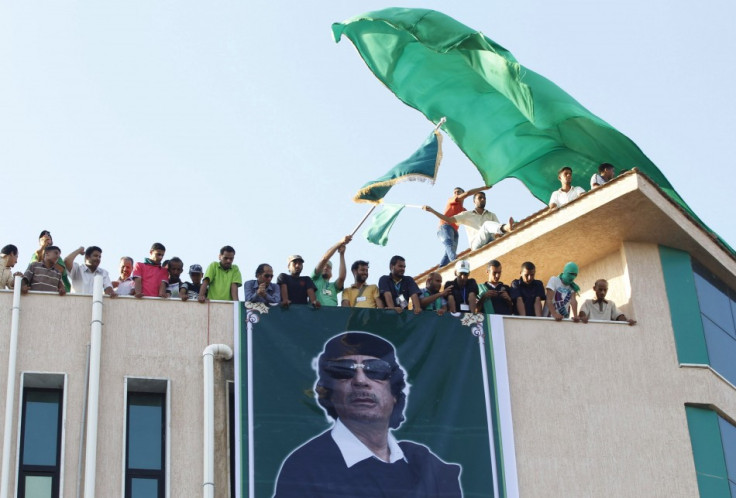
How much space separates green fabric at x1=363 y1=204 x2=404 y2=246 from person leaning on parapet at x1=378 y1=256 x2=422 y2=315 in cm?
345

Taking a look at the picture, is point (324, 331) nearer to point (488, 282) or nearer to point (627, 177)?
point (488, 282)

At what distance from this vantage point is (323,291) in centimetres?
2381

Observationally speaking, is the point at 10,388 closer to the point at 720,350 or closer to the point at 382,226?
the point at 382,226

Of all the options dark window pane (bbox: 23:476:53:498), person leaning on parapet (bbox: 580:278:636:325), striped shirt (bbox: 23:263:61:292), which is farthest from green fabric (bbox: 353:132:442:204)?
dark window pane (bbox: 23:476:53:498)

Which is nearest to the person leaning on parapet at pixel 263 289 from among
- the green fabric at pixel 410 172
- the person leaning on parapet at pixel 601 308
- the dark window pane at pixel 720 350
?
the green fabric at pixel 410 172

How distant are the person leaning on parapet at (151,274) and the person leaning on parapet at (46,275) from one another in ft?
3.31

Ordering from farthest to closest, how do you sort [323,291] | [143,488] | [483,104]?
[483,104] < [323,291] < [143,488]

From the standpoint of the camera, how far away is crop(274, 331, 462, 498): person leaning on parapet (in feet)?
70.2

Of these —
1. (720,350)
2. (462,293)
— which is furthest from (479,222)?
(720,350)

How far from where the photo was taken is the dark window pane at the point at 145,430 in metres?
21.4

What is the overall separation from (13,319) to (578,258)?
8.52m

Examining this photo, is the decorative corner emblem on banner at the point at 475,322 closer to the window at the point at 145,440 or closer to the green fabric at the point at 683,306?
the green fabric at the point at 683,306

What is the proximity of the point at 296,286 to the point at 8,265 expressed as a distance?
3.70m

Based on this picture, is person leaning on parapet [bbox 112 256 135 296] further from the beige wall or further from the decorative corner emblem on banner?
the decorative corner emblem on banner
